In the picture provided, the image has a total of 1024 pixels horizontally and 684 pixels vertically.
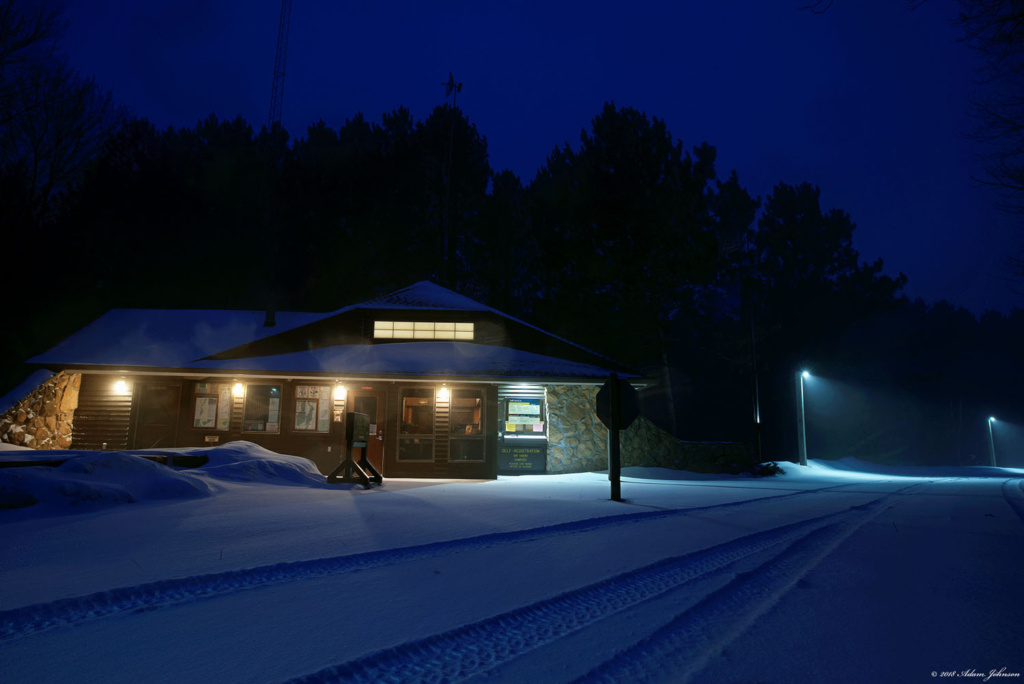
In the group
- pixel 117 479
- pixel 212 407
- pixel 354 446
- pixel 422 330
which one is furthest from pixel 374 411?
pixel 117 479

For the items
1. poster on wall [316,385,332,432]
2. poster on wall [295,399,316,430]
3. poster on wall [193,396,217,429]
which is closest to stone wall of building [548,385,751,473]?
poster on wall [316,385,332,432]

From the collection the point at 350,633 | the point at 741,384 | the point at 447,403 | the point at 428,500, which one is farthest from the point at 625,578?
the point at 741,384

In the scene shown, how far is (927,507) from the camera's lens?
1037cm

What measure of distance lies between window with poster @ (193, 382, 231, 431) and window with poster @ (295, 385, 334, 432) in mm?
2122

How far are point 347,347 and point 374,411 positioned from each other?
2.87 metres

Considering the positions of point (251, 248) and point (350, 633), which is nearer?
point (350, 633)

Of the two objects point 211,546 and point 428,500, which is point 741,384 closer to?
point 428,500

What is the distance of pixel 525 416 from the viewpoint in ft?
61.2

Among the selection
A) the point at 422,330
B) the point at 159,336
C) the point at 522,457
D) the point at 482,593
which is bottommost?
the point at 522,457

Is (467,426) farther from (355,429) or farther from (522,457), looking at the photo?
(355,429)

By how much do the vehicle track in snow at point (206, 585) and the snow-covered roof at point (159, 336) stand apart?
13910mm

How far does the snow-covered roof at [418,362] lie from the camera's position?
16188 mm

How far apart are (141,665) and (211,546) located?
281 cm

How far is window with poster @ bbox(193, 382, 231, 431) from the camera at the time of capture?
17.0 metres
